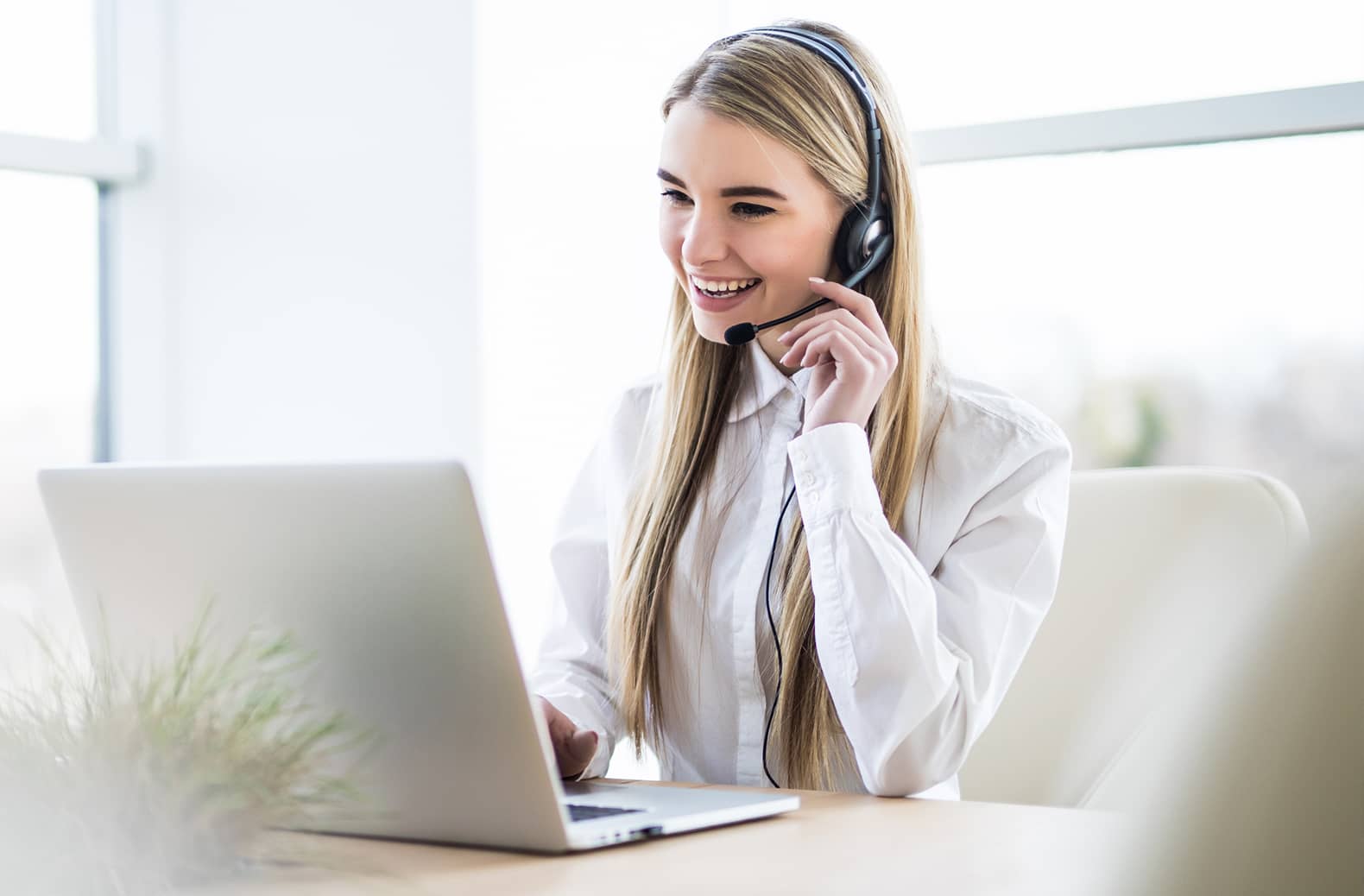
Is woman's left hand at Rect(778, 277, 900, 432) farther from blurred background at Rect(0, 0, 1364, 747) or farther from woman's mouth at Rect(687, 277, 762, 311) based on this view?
blurred background at Rect(0, 0, 1364, 747)

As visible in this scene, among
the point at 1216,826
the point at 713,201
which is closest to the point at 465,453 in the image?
the point at 713,201

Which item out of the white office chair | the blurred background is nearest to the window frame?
the blurred background

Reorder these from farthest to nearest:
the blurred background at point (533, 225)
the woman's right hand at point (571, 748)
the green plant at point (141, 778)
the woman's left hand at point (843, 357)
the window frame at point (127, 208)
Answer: the window frame at point (127, 208), the blurred background at point (533, 225), the woman's left hand at point (843, 357), the woman's right hand at point (571, 748), the green plant at point (141, 778)

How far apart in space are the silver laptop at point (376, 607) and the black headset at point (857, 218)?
2.12 feet

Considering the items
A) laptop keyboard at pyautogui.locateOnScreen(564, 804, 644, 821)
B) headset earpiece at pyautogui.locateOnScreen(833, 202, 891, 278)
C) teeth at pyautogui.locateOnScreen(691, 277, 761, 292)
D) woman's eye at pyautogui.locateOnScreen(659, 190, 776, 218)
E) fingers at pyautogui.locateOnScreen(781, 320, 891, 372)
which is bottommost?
laptop keyboard at pyautogui.locateOnScreen(564, 804, 644, 821)

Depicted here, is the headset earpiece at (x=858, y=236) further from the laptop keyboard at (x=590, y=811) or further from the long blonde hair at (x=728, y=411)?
the laptop keyboard at (x=590, y=811)

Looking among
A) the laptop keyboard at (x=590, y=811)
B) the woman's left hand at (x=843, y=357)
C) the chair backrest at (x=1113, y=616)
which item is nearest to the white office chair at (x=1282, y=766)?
the laptop keyboard at (x=590, y=811)

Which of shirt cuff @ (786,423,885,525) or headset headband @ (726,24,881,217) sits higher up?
headset headband @ (726,24,881,217)

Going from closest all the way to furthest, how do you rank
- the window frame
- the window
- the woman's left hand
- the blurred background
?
the woman's left hand
the blurred background
the window
the window frame

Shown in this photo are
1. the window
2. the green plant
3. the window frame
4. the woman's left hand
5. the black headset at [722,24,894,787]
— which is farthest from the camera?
the window frame

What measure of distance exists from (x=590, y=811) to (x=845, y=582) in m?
0.37

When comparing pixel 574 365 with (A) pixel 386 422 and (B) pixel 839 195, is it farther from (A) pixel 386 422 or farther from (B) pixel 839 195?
(B) pixel 839 195

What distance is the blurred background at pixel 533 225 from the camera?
2.10 meters

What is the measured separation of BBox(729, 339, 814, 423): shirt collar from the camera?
5.00 ft
